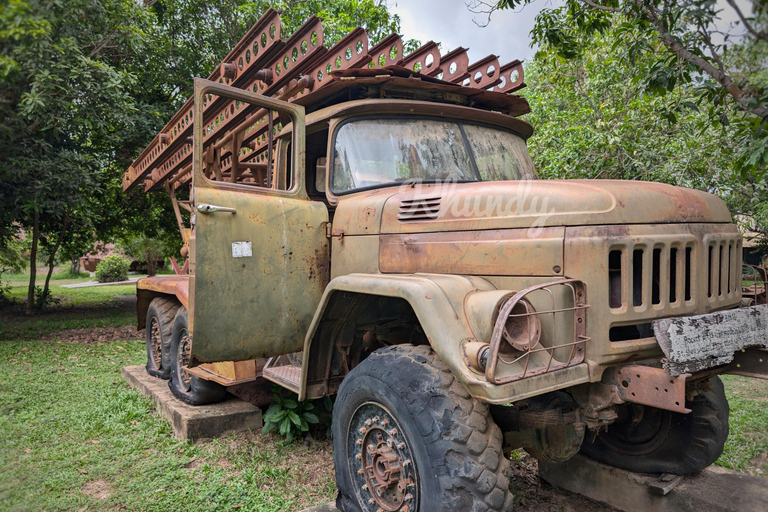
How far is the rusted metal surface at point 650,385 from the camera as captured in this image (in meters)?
2.20

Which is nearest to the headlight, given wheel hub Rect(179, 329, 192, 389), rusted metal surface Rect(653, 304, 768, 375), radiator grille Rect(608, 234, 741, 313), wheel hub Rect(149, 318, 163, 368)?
radiator grille Rect(608, 234, 741, 313)

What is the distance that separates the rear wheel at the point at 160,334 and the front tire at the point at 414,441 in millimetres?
3418

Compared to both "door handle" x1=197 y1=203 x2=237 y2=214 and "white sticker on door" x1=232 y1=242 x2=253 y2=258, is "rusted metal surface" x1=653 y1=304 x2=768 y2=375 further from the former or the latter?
"door handle" x1=197 y1=203 x2=237 y2=214

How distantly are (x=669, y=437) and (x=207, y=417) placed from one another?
11.3ft

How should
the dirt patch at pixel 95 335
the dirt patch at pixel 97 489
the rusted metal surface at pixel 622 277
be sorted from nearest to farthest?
the rusted metal surface at pixel 622 277 < the dirt patch at pixel 97 489 < the dirt patch at pixel 95 335

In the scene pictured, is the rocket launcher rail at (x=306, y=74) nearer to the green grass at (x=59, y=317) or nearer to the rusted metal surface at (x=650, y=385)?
the rusted metal surface at (x=650, y=385)

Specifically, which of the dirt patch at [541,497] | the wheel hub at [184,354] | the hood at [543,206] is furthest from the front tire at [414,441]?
the wheel hub at [184,354]

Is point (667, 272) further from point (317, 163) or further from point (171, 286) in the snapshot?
point (171, 286)

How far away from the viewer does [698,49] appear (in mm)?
2766

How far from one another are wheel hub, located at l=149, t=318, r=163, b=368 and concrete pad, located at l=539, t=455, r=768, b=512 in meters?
4.48

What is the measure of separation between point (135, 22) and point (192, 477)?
2905 millimetres

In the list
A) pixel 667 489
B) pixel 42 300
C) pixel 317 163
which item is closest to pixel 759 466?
pixel 667 489

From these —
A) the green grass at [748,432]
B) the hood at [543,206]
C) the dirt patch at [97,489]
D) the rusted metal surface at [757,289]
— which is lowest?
the green grass at [748,432]

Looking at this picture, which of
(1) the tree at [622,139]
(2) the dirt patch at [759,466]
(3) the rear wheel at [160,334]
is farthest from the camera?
(1) the tree at [622,139]
